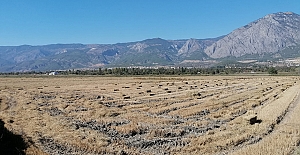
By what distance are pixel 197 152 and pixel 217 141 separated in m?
2.39

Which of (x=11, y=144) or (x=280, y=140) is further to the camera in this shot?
(x=280, y=140)

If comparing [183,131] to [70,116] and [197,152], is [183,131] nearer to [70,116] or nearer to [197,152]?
[197,152]

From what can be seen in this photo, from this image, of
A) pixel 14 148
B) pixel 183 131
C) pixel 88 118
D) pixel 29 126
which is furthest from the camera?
pixel 88 118

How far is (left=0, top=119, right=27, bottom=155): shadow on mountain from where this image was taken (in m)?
14.3

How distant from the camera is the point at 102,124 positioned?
2355 centimetres

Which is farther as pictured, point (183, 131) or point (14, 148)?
point (183, 131)

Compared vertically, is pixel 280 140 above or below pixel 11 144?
below

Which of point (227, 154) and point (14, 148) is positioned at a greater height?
point (14, 148)

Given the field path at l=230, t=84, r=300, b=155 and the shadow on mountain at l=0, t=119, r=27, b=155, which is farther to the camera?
the field path at l=230, t=84, r=300, b=155

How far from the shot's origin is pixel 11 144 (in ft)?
51.2

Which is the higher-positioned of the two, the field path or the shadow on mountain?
the shadow on mountain

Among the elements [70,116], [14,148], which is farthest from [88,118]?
[14,148]

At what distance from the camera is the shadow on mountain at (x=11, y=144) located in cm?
1432

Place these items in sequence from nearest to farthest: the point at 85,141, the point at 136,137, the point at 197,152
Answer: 1. the point at 197,152
2. the point at 85,141
3. the point at 136,137
